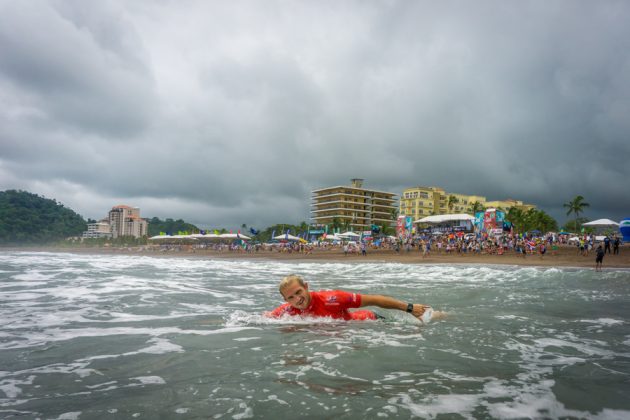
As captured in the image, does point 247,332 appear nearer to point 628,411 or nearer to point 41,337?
point 41,337

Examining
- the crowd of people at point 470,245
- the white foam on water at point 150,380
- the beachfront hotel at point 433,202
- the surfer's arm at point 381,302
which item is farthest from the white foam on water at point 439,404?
the beachfront hotel at point 433,202

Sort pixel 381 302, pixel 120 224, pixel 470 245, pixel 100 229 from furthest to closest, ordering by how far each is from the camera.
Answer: pixel 100 229, pixel 120 224, pixel 470 245, pixel 381 302

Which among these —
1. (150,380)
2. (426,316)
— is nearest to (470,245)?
(426,316)

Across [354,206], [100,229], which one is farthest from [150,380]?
[100,229]

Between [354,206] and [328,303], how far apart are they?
11074 centimetres

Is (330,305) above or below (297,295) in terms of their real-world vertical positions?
below

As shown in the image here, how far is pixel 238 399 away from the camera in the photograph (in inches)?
111

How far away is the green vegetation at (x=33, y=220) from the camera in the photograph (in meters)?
124

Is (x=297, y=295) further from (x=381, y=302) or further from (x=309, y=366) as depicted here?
(x=309, y=366)

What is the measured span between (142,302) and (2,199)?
171 meters

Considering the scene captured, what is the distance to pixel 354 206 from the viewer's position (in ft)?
379

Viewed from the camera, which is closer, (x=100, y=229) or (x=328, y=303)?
(x=328, y=303)

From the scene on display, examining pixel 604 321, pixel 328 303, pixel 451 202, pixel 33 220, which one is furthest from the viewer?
pixel 33 220

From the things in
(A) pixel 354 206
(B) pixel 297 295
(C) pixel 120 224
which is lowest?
(B) pixel 297 295
